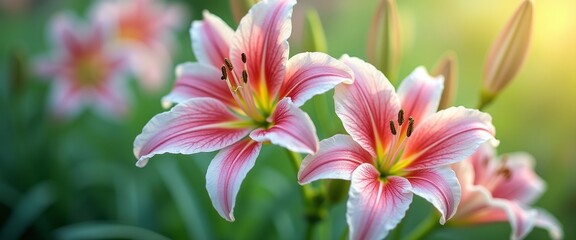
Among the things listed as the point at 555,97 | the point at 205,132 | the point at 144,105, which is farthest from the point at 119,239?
the point at 555,97

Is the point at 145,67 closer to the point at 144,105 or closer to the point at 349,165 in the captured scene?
the point at 144,105

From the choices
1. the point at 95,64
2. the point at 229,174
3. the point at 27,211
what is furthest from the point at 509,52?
the point at 95,64

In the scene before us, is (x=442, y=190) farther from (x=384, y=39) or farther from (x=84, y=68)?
(x=84, y=68)

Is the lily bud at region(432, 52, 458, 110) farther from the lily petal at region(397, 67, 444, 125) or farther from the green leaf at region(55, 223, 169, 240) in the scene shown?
the green leaf at region(55, 223, 169, 240)

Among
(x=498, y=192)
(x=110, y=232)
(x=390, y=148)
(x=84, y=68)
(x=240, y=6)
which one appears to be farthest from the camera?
(x=84, y=68)

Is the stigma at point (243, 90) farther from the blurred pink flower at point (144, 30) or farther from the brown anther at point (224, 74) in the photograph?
the blurred pink flower at point (144, 30)

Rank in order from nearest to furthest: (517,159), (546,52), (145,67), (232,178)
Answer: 1. (232,178)
2. (517,159)
3. (145,67)
4. (546,52)

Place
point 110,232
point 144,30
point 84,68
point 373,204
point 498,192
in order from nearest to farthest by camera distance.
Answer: point 373,204 → point 498,192 → point 110,232 → point 84,68 → point 144,30
